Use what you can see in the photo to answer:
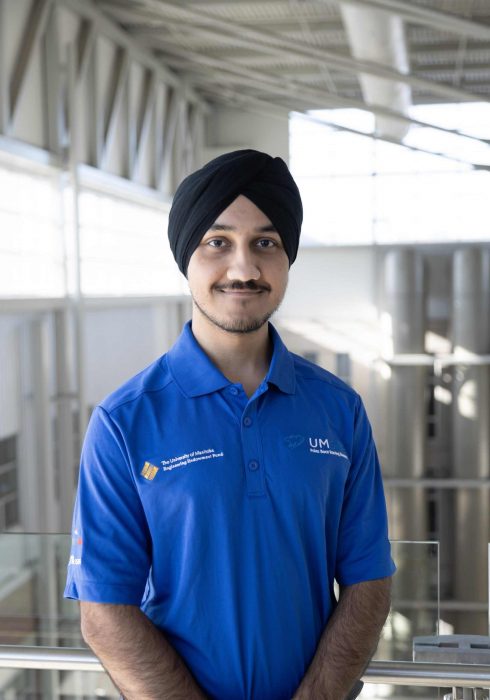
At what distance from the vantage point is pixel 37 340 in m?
14.1

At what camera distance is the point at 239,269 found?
8.29 feet

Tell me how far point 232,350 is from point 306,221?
22.0 m

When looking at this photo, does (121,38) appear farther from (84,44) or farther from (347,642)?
(347,642)

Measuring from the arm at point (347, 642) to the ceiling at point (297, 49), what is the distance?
8338mm

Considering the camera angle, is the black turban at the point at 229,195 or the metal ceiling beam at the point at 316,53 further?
the metal ceiling beam at the point at 316,53

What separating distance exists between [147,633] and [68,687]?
403 centimetres

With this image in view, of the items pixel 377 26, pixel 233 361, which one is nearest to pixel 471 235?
pixel 377 26

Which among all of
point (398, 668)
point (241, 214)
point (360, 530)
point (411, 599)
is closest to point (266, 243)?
point (241, 214)

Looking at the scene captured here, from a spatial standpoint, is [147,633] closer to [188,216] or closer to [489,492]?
[188,216]

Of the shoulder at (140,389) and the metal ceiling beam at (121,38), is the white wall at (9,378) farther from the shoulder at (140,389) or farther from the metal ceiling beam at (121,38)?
the shoulder at (140,389)

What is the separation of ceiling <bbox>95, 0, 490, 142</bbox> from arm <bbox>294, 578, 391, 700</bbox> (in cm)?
834

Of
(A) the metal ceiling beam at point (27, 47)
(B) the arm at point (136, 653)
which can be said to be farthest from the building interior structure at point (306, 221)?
(B) the arm at point (136, 653)

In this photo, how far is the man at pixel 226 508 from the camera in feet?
7.99

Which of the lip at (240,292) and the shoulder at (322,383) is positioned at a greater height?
the lip at (240,292)
